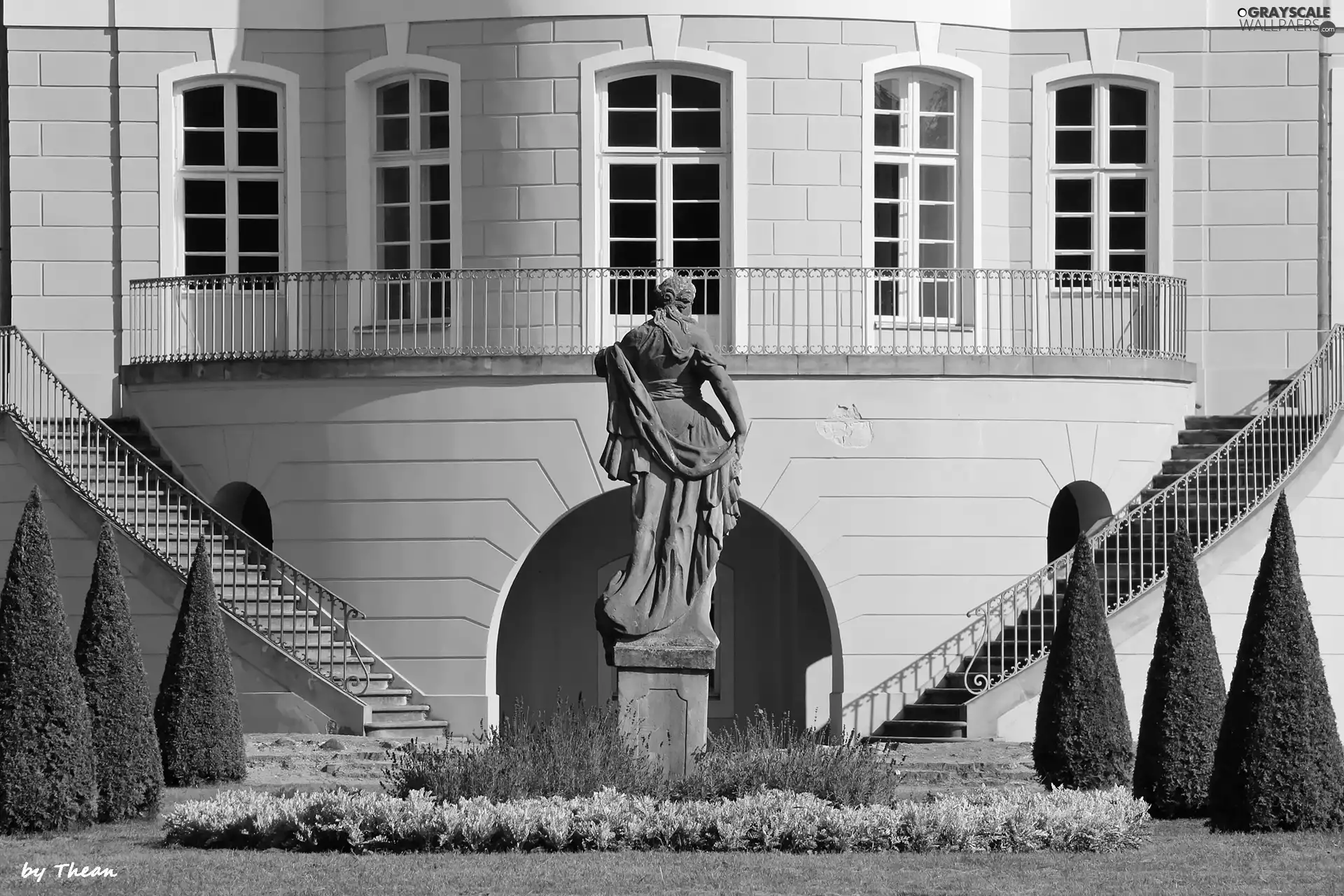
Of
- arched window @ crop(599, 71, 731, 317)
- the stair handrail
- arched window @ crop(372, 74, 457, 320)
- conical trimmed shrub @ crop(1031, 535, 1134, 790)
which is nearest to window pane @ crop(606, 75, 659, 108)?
arched window @ crop(599, 71, 731, 317)

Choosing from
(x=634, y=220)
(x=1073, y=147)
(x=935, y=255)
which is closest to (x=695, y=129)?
(x=634, y=220)

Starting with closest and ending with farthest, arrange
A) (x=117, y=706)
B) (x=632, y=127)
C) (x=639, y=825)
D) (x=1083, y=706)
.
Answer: (x=639, y=825) < (x=117, y=706) < (x=1083, y=706) < (x=632, y=127)

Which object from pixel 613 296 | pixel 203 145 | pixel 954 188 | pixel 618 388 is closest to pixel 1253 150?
pixel 954 188

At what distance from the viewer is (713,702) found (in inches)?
1212

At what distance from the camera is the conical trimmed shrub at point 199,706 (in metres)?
22.3

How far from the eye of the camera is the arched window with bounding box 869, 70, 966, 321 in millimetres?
28156

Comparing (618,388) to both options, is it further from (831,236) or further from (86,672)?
(831,236)

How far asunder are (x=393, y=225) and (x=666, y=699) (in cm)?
1167

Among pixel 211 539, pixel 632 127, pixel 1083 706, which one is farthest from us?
pixel 632 127

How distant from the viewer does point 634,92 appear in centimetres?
2786

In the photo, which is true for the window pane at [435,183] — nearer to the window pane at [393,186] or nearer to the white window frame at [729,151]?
the window pane at [393,186]

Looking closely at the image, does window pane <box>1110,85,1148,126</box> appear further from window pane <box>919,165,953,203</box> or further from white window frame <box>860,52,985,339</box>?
window pane <box>919,165,953,203</box>

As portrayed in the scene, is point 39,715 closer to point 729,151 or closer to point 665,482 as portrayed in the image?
point 665,482

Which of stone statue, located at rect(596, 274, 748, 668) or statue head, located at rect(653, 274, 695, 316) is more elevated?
statue head, located at rect(653, 274, 695, 316)
